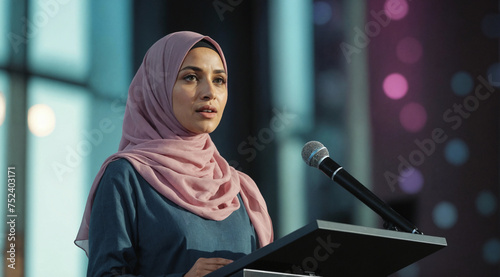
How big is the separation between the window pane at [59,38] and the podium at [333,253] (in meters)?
→ 1.38

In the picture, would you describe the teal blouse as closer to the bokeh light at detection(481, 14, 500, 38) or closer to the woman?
the woman

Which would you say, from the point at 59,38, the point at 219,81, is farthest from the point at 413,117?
the point at 59,38

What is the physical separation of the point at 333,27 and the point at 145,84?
1418 millimetres

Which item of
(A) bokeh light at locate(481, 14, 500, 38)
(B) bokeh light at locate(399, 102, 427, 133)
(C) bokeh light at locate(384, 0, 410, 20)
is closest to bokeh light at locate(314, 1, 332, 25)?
(C) bokeh light at locate(384, 0, 410, 20)

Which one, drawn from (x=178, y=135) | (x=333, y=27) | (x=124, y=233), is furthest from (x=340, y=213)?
(x=124, y=233)

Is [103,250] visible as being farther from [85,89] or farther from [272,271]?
[85,89]

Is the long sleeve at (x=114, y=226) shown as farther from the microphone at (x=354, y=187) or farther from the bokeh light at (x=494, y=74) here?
the bokeh light at (x=494, y=74)

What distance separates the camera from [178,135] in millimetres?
1722

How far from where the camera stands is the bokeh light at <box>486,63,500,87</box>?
8.74 feet

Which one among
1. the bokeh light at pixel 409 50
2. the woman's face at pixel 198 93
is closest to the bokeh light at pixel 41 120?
the woman's face at pixel 198 93

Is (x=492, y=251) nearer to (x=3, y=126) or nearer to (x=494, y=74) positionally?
(x=494, y=74)

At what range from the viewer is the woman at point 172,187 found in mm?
1495

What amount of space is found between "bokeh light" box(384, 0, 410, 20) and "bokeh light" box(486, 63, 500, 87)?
0.42 meters

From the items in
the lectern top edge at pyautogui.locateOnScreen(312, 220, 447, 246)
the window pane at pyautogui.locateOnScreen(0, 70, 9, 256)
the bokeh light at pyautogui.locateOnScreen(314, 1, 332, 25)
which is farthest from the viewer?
the bokeh light at pyautogui.locateOnScreen(314, 1, 332, 25)
